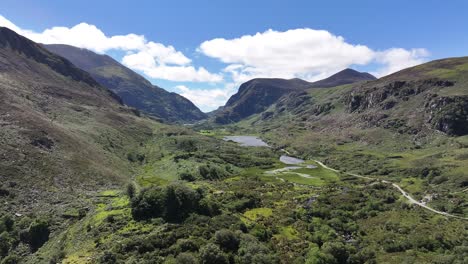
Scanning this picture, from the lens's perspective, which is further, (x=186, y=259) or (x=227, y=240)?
(x=227, y=240)

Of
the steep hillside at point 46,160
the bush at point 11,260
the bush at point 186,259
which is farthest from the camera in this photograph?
A: the steep hillside at point 46,160

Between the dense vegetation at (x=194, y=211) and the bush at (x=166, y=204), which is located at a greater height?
the bush at (x=166, y=204)

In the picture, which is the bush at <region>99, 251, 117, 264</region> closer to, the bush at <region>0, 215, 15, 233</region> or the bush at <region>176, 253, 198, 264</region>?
the bush at <region>176, 253, 198, 264</region>

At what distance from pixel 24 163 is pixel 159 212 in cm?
6651

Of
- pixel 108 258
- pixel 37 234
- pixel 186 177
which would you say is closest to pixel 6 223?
pixel 37 234

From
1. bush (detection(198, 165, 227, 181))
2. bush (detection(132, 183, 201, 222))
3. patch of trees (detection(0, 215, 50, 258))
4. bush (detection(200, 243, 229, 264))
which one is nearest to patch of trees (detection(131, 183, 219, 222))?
bush (detection(132, 183, 201, 222))

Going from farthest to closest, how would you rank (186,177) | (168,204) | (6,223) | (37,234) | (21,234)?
1. (186,177)
2. (6,223)
3. (37,234)
4. (21,234)
5. (168,204)

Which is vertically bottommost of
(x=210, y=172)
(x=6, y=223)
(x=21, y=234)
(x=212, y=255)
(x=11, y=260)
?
(x=11, y=260)

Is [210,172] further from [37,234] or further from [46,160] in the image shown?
[37,234]

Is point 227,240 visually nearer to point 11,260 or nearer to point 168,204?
point 168,204

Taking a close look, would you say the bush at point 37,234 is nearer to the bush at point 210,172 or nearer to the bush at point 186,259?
the bush at point 186,259

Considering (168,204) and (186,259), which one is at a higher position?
(168,204)

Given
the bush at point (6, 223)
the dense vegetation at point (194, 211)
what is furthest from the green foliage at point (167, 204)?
the bush at point (6, 223)

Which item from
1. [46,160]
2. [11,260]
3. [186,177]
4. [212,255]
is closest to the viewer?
[212,255]
